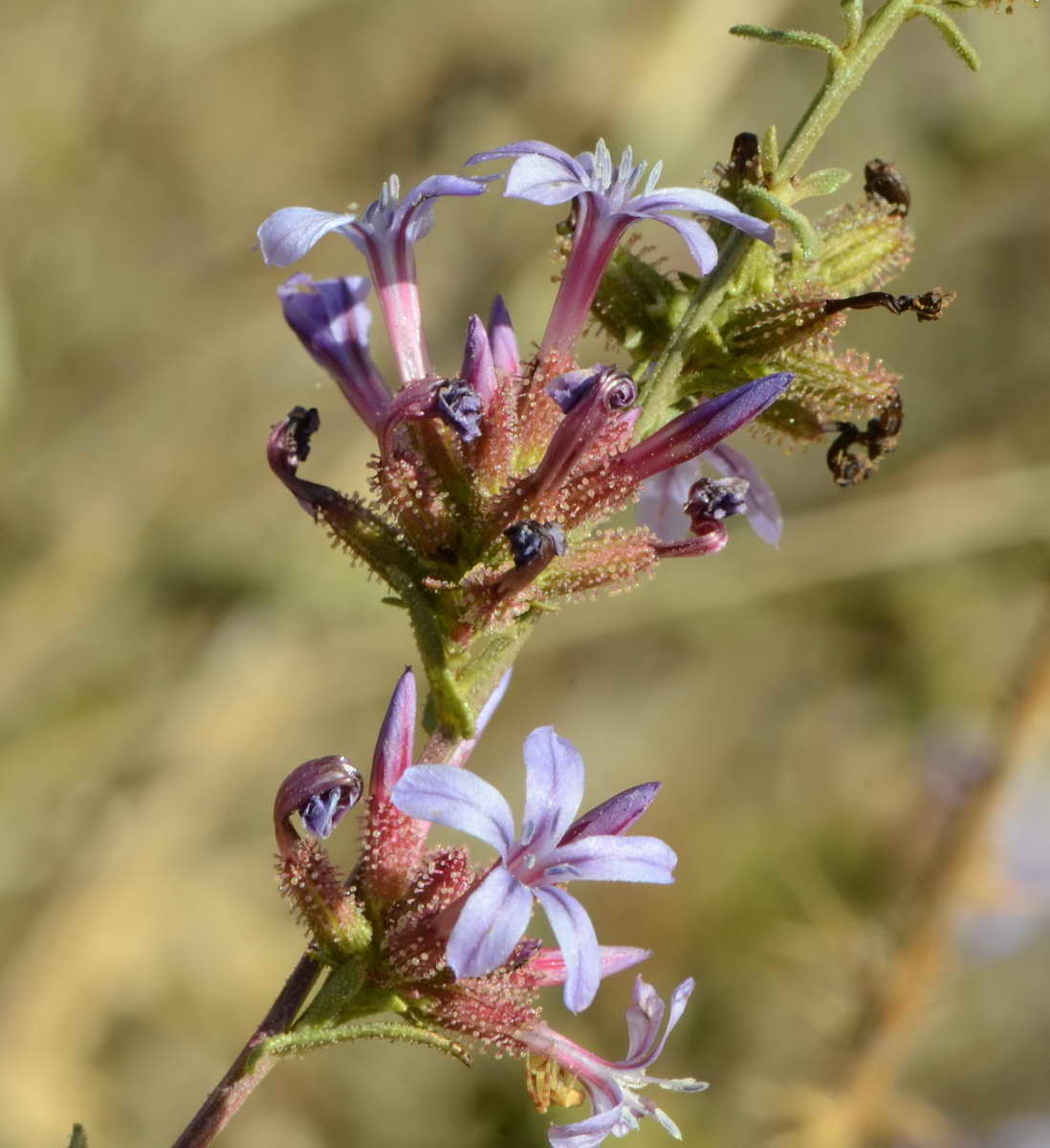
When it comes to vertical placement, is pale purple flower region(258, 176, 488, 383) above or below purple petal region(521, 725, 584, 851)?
above

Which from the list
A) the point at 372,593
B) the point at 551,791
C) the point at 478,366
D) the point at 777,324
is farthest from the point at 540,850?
the point at 372,593

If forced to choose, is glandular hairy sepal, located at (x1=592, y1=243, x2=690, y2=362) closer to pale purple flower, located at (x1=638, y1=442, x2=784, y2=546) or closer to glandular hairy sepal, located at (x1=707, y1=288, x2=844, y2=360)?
glandular hairy sepal, located at (x1=707, y1=288, x2=844, y2=360)

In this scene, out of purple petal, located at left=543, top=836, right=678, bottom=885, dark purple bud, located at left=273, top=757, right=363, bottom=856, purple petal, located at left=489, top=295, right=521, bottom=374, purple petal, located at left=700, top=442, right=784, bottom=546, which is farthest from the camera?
purple petal, located at left=700, top=442, right=784, bottom=546

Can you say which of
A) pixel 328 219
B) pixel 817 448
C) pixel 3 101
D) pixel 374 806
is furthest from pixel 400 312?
pixel 817 448

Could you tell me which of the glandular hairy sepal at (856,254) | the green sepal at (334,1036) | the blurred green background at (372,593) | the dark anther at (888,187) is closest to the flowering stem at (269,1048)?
the green sepal at (334,1036)

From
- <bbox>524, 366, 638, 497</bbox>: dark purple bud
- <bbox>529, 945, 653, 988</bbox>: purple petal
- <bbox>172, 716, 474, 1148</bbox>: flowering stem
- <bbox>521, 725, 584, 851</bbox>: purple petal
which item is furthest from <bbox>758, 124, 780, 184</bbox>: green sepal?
<bbox>172, 716, 474, 1148</bbox>: flowering stem

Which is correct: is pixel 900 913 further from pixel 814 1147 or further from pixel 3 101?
pixel 3 101
